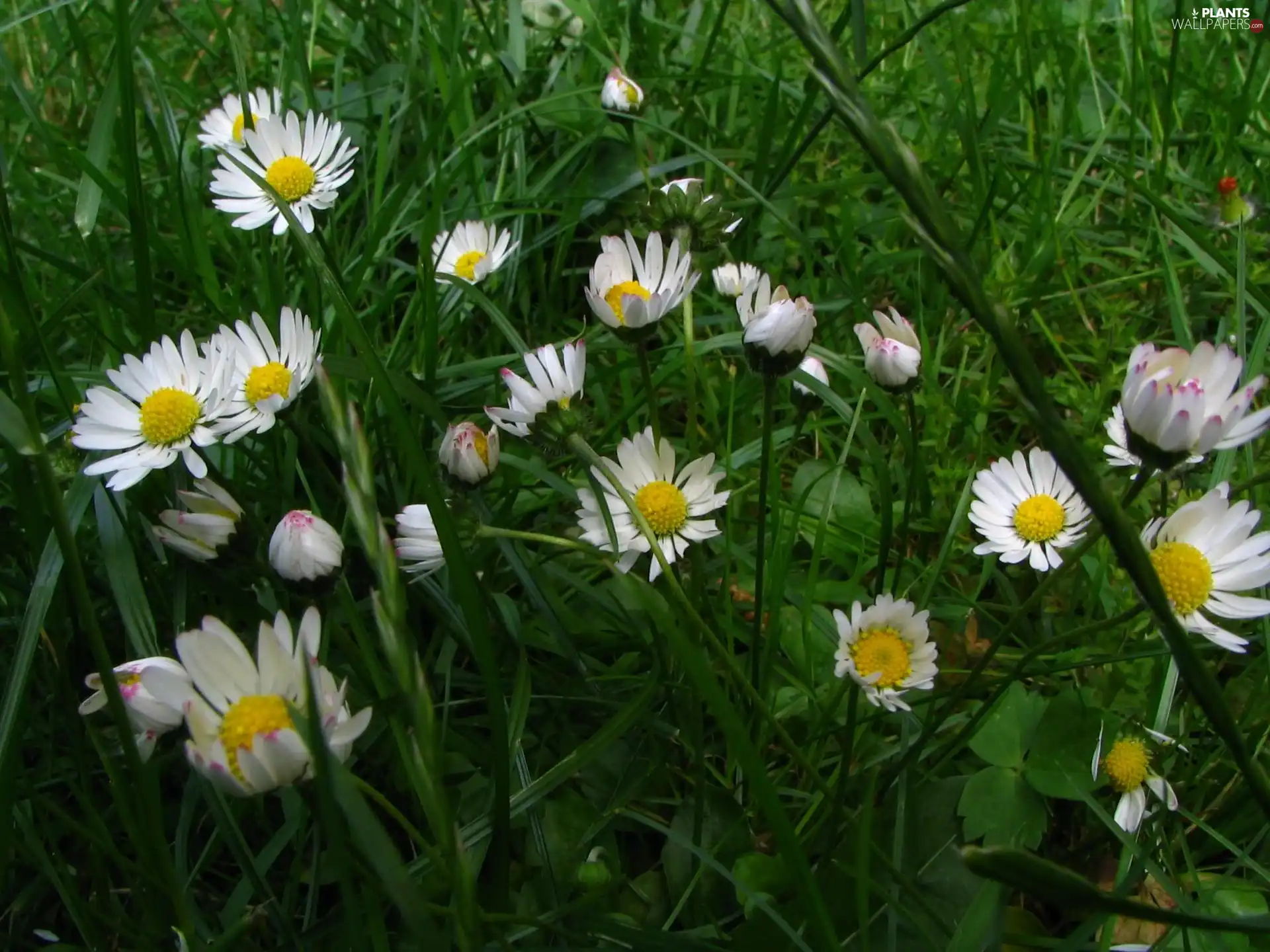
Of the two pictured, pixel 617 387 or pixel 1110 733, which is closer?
pixel 1110 733

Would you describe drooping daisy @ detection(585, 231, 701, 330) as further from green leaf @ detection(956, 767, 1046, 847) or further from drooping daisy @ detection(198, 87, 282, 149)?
drooping daisy @ detection(198, 87, 282, 149)

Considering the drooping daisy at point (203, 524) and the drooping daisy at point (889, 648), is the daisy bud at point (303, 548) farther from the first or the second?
the drooping daisy at point (889, 648)

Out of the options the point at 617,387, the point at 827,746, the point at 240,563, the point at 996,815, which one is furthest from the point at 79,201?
the point at 996,815

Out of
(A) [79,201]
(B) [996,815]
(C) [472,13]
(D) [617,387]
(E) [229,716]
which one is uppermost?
(C) [472,13]

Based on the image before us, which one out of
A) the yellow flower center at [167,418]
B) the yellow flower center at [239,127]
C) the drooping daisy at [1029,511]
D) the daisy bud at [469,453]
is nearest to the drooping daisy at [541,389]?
the daisy bud at [469,453]

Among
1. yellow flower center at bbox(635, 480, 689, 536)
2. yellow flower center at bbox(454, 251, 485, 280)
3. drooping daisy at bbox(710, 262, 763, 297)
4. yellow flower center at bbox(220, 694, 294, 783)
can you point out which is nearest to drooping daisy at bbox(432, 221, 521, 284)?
yellow flower center at bbox(454, 251, 485, 280)

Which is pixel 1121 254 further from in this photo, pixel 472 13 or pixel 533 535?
pixel 472 13

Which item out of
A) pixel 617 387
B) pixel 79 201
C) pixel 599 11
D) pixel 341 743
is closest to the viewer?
pixel 341 743
